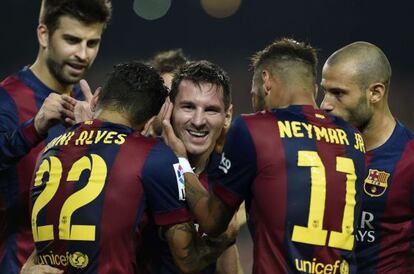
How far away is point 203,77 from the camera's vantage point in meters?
3.75

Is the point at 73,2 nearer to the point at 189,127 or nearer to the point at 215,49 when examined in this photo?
the point at 189,127

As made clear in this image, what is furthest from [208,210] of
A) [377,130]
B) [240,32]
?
[240,32]

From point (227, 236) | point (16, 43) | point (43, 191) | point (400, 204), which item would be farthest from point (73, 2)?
point (16, 43)

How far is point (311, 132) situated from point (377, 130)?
0.90m

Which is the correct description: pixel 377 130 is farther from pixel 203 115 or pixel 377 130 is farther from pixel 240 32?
pixel 240 32

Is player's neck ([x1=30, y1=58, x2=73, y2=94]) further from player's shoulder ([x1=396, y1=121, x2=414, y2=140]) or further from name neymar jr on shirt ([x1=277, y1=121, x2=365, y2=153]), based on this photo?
player's shoulder ([x1=396, y1=121, x2=414, y2=140])

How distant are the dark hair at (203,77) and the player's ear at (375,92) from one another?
0.78 m

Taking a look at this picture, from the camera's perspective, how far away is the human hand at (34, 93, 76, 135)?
10.9 ft

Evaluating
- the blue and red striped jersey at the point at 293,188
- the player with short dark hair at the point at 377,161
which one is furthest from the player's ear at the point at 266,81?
the player with short dark hair at the point at 377,161

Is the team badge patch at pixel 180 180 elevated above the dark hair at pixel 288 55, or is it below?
below

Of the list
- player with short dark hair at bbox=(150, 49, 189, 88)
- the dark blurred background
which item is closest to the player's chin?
player with short dark hair at bbox=(150, 49, 189, 88)

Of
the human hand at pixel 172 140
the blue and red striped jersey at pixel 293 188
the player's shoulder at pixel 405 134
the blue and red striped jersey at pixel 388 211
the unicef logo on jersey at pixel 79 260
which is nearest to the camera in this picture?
the unicef logo on jersey at pixel 79 260

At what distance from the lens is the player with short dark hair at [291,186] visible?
3.10 metres

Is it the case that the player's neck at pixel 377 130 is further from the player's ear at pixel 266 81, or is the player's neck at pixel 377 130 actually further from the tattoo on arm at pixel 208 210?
the tattoo on arm at pixel 208 210
